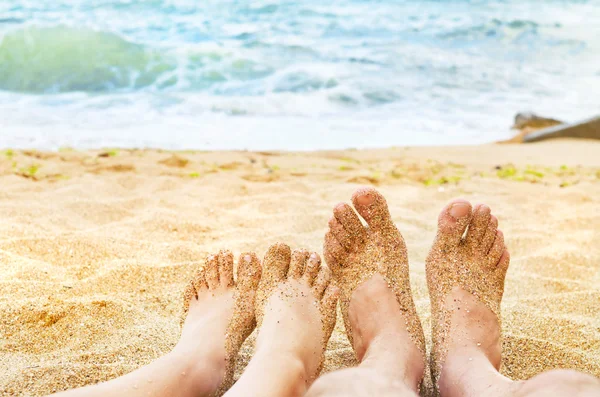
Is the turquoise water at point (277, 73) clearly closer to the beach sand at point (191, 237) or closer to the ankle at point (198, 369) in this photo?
the beach sand at point (191, 237)

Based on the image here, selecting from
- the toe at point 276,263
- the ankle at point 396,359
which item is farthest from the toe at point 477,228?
the toe at point 276,263

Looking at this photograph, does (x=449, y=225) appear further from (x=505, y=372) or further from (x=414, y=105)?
(x=414, y=105)

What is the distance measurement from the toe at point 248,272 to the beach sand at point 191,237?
191 mm

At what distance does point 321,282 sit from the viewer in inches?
63.5

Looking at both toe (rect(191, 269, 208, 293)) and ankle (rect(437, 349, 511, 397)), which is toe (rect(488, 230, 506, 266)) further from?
toe (rect(191, 269, 208, 293))

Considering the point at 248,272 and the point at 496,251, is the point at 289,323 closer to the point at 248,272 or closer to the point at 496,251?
the point at 248,272

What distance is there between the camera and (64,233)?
238cm

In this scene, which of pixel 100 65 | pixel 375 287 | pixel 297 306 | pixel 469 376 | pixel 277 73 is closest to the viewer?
pixel 469 376

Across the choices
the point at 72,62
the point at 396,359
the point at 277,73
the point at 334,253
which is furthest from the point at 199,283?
the point at 72,62

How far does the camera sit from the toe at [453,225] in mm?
1782

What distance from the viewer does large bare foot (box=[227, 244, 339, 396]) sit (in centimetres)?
121

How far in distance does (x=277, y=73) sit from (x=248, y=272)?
790 cm

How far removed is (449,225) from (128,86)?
7287 mm

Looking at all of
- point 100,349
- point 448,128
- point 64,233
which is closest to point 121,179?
point 64,233
